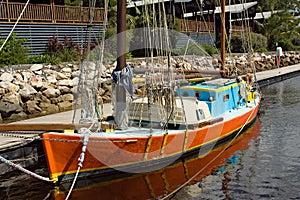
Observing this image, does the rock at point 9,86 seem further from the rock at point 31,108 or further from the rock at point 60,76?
the rock at point 60,76

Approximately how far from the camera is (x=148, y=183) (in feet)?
39.2

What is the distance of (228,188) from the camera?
11.6m

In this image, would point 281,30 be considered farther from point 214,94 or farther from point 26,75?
point 214,94

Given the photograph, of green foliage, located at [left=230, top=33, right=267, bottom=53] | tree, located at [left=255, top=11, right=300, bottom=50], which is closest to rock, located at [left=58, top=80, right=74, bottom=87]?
green foliage, located at [left=230, top=33, right=267, bottom=53]

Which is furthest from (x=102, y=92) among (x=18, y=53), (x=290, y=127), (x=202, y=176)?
(x=202, y=176)

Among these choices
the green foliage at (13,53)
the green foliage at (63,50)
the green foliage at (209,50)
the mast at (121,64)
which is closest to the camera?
the mast at (121,64)

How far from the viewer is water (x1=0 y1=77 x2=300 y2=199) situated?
1116 centimetres

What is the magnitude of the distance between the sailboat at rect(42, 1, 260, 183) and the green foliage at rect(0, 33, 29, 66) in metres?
11.1

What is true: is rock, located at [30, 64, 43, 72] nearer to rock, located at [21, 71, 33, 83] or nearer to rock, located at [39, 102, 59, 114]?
rock, located at [21, 71, 33, 83]

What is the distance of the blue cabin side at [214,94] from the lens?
15219 millimetres

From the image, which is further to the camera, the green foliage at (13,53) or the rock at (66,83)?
the green foliage at (13,53)

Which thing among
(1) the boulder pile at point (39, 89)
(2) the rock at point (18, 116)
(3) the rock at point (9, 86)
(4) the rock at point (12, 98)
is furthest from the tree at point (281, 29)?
(2) the rock at point (18, 116)

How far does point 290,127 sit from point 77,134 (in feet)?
35.0

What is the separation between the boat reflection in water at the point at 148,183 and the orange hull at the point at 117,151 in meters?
0.25
